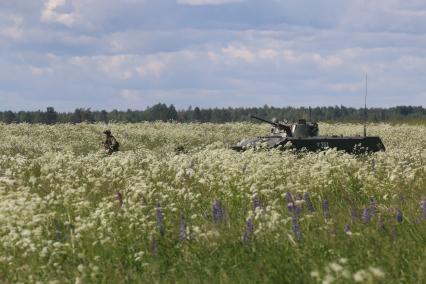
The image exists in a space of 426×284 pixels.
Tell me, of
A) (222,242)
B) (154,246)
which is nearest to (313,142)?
(222,242)

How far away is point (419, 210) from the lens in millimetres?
9281

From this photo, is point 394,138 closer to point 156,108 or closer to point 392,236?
point 392,236

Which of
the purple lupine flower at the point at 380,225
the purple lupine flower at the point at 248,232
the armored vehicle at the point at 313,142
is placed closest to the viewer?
the purple lupine flower at the point at 248,232

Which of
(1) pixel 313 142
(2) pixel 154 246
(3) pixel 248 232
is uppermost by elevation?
(1) pixel 313 142

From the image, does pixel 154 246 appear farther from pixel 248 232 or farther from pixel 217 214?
pixel 217 214

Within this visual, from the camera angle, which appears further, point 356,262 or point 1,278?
point 1,278

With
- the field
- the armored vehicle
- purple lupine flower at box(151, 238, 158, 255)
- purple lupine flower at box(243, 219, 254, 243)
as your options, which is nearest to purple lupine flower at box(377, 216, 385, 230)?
the field

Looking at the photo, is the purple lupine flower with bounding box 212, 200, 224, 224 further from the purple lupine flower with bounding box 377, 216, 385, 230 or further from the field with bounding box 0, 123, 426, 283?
the purple lupine flower with bounding box 377, 216, 385, 230

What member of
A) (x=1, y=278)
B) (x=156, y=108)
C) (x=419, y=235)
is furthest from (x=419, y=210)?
(x=156, y=108)

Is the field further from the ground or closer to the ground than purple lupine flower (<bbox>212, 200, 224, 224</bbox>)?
closer to the ground

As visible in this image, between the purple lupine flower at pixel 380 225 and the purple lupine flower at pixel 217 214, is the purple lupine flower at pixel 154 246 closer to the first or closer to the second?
the purple lupine flower at pixel 217 214

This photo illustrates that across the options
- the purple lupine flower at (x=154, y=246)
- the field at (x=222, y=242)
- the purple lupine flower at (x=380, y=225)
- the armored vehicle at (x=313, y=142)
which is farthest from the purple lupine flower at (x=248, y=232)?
the armored vehicle at (x=313, y=142)

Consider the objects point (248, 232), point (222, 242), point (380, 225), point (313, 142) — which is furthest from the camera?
point (313, 142)

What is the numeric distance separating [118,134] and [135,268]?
32.6 meters
